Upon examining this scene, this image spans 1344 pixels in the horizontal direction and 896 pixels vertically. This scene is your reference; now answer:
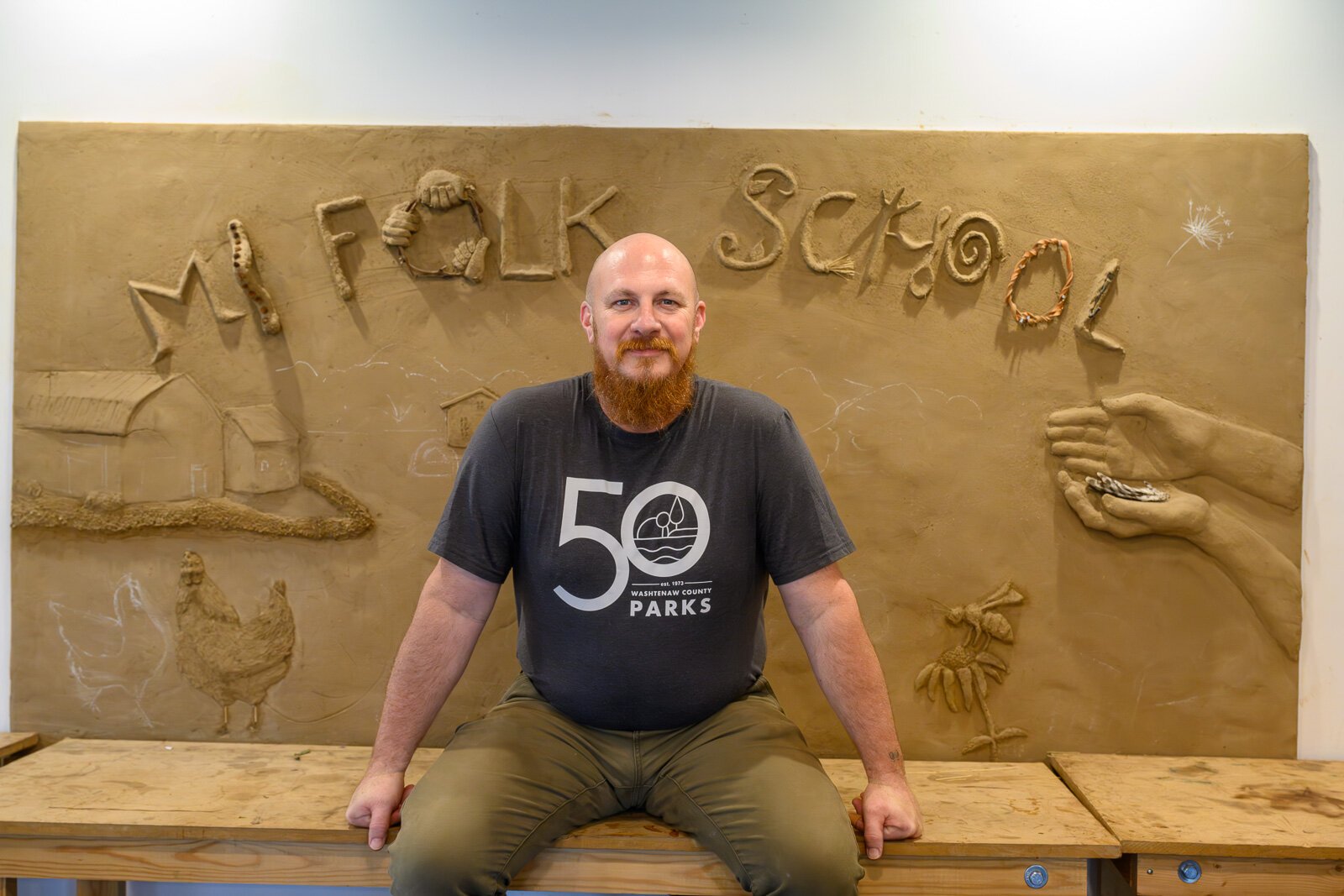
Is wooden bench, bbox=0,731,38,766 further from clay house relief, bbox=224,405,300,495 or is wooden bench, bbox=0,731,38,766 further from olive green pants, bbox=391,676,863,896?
olive green pants, bbox=391,676,863,896

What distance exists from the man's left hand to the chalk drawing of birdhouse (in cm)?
124

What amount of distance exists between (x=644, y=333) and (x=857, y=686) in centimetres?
80

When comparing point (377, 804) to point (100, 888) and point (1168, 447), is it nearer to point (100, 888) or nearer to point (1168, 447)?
point (100, 888)

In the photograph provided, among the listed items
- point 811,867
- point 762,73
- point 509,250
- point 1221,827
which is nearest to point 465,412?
point 509,250

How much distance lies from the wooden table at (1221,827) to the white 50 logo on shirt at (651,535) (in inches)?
40.6

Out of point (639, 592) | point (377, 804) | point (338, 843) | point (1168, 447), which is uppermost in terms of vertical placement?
point (1168, 447)

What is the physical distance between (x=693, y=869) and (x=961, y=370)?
1313mm

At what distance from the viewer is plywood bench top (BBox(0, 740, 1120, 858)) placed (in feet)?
5.85

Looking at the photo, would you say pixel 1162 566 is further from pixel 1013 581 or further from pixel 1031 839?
pixel 1031 839

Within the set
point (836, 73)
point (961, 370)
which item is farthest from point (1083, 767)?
point (836, 73)

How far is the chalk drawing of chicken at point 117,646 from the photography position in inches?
91.9

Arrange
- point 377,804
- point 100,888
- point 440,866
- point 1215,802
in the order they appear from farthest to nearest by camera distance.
→ 1. point 100,888
2. point 1215,802
3. point 377,804
4. point 440,866

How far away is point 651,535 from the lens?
178 cm

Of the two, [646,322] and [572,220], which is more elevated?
[572,220]
